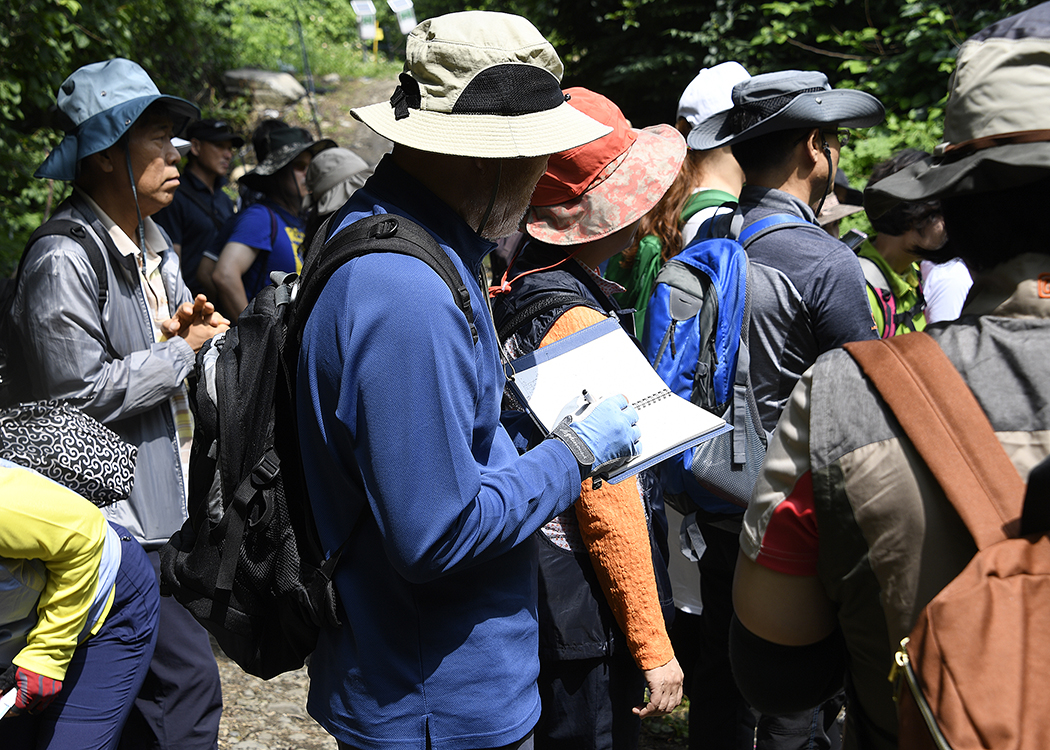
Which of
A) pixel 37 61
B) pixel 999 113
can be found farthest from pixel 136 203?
pixel 37 61

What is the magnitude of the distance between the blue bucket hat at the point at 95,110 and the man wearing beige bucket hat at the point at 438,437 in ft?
5.28

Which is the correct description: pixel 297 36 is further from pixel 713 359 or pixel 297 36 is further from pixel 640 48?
pixel 713 359

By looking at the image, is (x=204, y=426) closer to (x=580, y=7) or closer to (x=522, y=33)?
(x=522, y=33)

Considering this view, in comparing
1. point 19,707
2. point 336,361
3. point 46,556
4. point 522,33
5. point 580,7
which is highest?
point 522,33

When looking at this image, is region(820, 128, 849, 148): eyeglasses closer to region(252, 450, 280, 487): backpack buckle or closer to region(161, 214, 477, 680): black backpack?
region(161, 214, 477, 680): black backpack

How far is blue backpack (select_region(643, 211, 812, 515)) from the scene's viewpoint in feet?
8.43

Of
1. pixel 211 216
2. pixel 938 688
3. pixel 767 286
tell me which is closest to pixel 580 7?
pixel 211 216

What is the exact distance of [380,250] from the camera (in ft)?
4.89

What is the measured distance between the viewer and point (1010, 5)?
8273 millimetres

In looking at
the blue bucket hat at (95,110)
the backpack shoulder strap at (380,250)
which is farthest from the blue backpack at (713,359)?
the blue bucket hat at (95,110)

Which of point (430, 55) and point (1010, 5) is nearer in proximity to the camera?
point (430, 55)

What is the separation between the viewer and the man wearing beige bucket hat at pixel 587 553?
2143mm

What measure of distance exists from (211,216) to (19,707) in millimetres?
4542

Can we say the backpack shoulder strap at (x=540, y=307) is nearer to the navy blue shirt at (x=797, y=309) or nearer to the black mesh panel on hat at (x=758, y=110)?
the navy blue shirt at (x=797, y=309)
